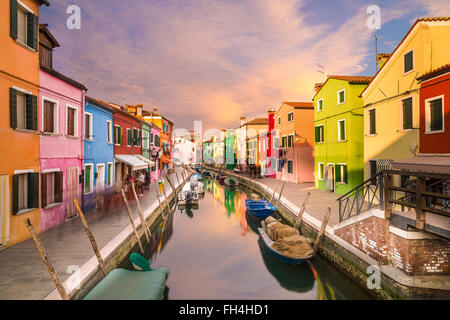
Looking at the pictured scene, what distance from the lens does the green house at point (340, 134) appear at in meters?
17.6

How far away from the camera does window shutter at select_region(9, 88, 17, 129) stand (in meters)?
8.56

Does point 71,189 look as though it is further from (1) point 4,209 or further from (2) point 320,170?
(2) point 320,170

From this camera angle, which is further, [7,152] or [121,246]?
[121,246]

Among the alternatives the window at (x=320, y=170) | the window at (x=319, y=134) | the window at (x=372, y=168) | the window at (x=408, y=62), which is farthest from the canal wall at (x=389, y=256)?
the window at (x=319, y=134)

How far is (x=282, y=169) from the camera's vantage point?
101 ft

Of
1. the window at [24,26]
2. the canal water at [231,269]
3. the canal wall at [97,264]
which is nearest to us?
the canal wall at [97,264]

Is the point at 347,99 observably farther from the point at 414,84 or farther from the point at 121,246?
the point at 121,246

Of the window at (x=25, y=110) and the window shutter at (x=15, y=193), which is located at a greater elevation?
the window at (x=25, y=110)

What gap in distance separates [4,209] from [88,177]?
6331 mm

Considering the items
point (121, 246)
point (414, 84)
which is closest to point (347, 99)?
point (414, 84)

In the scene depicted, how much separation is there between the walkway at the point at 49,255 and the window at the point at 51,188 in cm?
121

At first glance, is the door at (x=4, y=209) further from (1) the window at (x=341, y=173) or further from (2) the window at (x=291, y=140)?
(2) the window at (x=291, y=140)

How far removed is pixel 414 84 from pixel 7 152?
16.3 m
